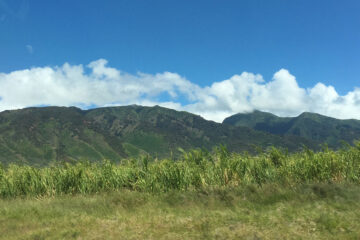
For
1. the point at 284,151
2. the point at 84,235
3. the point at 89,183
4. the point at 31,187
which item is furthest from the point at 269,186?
the point at 31,187

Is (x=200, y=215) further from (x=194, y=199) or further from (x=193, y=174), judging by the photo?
(x=193, y=174)

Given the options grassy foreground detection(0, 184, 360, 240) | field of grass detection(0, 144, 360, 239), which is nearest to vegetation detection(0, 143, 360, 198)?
field of grass detection(0, 144, 360, 239)

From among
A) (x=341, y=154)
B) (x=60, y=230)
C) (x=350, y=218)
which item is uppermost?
(x=341, y=154)

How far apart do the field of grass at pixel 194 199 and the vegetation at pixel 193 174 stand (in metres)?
0.04

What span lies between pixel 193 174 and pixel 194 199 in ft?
7.60

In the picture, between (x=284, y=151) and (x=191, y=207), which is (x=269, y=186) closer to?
(x=191, y=207)

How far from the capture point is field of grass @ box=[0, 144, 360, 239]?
766 centimetres

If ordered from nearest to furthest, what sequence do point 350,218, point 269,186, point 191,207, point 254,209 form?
point 350,218 < point 254,209 < point 191,207 < point 269,186

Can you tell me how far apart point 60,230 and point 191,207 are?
13.3ft

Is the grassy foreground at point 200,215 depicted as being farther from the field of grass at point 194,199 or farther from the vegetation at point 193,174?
the vegetation at point 193,174

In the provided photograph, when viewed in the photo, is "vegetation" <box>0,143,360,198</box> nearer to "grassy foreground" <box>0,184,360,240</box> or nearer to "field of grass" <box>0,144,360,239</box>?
"field of grass" <box>0,144,360,239</box>

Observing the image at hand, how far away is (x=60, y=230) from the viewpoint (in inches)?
324

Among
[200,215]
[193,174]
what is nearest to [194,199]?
[200,215]

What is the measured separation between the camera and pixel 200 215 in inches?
347
